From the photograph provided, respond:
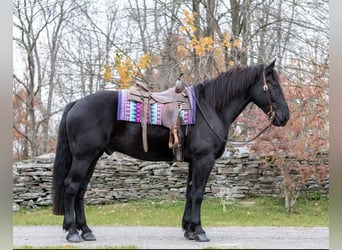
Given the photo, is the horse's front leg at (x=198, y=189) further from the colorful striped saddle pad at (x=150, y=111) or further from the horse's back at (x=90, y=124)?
the horse's back at (x=90, y=124)

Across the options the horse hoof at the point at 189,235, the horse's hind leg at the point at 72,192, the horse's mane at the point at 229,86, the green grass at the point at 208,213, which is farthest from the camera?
the green grass at the point at 208,213

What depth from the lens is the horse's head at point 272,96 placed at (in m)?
5.43

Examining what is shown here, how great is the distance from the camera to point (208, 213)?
30.0ft

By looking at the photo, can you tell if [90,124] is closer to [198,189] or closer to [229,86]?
[198,189]

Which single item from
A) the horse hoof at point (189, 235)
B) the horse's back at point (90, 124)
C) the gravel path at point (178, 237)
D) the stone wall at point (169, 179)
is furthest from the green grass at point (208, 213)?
the horse's back at point (90, 124)

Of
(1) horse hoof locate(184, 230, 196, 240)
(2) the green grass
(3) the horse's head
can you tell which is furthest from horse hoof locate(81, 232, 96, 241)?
(3) the horse's head

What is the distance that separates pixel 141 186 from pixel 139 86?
5.23m

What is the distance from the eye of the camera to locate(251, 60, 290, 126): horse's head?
5.43 meters

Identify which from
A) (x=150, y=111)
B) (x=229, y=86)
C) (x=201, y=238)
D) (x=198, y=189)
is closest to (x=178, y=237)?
(x=201, y=238)

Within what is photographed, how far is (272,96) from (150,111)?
4.97 feet

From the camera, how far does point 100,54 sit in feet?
47.6

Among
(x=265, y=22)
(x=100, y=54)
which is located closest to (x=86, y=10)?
(x=100, y=54)

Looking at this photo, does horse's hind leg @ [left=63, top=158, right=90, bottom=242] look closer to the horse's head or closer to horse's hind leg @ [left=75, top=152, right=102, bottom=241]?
horse's hind leg @ [left=75, top=152, right=102, bottom=241]

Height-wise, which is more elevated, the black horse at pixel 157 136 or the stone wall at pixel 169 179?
the black horse at pixel 157 136
